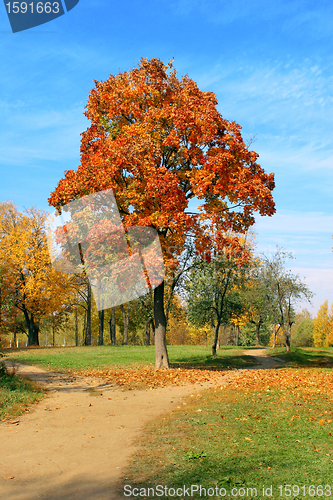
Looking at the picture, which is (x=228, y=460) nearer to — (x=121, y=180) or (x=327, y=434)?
(x=327, y=434)

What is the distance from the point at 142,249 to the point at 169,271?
2.03m

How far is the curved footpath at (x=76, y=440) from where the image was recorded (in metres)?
5.22

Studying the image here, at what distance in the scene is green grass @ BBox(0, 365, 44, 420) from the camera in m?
9.30

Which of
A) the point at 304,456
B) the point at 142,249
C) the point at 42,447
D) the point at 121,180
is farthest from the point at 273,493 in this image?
the point at 121,180

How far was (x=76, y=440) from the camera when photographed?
7301 mm

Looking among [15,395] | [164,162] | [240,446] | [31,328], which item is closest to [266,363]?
[164,162]

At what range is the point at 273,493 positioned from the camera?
16.0 ft

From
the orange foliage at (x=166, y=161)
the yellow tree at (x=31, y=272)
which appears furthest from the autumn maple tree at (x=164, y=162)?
the yellow tree at (x=31, y=272)
